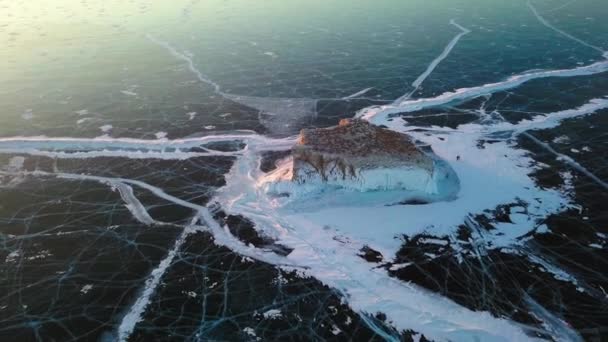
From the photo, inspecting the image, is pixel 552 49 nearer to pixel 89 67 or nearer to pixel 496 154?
pixel 496 154

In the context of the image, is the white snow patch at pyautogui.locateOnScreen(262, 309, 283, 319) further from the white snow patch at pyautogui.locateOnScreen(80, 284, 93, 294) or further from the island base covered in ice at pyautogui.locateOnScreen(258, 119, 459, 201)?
the island base covered in ice at pyautogui.locateOnScreen(258, 119, 459, 201)

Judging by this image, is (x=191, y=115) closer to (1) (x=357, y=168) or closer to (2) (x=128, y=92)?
(2) (x=128, y=92)

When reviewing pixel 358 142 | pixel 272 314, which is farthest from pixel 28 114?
pixel 272 314

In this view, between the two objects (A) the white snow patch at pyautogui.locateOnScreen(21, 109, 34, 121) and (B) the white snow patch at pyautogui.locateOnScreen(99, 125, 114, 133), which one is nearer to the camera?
(B) the white snow patch at pyautogui.locateOnScreen(99, 125, 114, 133)

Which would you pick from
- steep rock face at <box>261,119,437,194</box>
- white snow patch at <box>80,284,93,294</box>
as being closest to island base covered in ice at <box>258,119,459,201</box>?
steep rock face at <box>261,119,437,194</box>

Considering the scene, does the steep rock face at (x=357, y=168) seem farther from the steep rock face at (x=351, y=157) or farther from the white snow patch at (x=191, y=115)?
the white snow patch at (x=191, y=115)

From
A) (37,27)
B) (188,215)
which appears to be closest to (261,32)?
(37,27)

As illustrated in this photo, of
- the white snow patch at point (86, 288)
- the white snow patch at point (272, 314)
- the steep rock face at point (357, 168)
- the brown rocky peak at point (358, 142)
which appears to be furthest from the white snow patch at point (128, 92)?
the white snow patch at point (272, 314)

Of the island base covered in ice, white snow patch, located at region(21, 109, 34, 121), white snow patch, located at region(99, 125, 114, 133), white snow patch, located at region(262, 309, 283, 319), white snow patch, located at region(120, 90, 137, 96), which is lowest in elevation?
white snow patch, located at region(21, 109, 34, 121)
